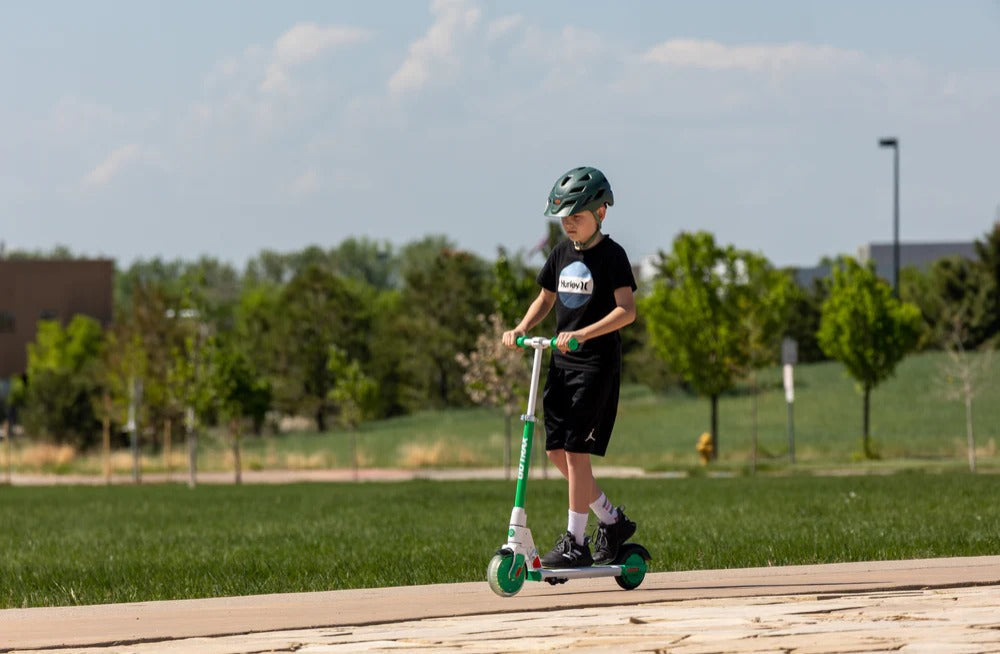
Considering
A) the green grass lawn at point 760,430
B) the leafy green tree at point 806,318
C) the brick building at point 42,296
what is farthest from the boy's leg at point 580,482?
the brick building at point 42,296

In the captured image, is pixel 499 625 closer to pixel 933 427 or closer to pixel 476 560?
pixel 476 560

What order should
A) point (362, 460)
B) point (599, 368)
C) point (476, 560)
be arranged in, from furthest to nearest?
point (362, 460), point (476, 560), point (599, 368)

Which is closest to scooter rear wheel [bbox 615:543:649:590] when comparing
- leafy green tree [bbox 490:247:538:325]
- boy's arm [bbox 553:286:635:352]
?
boy's arm [bbox 553:286:635:352]

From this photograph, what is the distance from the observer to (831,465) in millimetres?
40469

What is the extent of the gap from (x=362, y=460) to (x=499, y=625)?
44.7 metres

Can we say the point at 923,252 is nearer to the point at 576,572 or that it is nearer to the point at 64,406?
the point at 64,406

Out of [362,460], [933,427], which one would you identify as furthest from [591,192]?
[933,427]

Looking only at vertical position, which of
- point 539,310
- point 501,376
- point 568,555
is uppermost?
point 539,310

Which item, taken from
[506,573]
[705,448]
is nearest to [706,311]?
[705,448]

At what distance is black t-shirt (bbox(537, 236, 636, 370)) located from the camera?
7754 mm

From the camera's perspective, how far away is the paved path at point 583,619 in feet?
20.5

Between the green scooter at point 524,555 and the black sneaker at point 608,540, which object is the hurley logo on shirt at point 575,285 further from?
the black sneaker at point 608,540

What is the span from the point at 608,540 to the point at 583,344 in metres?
1.04

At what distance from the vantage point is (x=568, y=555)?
25.7 ft
